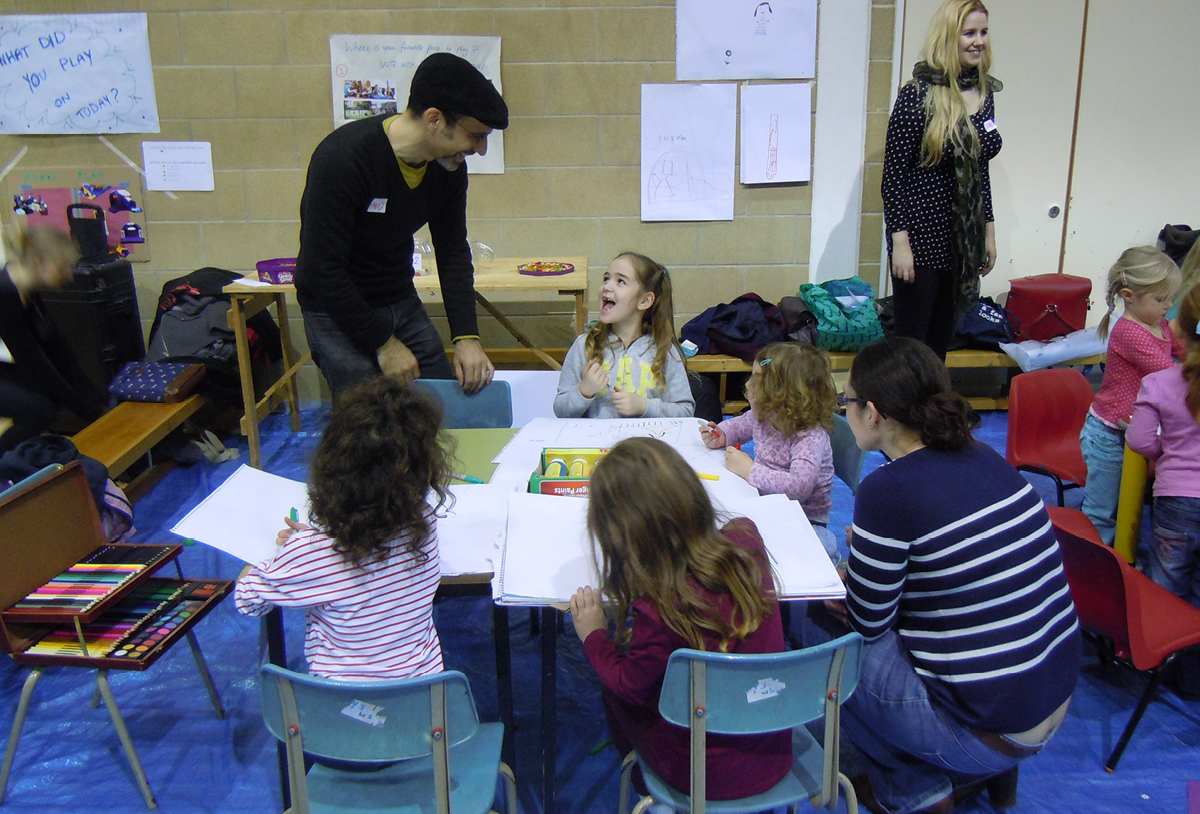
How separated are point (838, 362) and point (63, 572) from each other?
308cm

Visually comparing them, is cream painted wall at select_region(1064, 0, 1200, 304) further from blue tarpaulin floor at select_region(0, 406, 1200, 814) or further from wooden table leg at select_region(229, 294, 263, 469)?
wooden table leg at select_region(229, 294, 263, 469)

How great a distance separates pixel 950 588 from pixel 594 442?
2.86 ft

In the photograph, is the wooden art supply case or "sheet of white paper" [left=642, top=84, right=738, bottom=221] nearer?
the wooden art supply case

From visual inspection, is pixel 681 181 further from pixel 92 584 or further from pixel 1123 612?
pixel 92 584

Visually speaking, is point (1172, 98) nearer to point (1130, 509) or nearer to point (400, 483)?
point (1130, 509)

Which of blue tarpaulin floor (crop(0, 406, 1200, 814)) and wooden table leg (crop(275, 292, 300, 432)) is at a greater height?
wooden table leg (crop(275, 292, 300, 432))

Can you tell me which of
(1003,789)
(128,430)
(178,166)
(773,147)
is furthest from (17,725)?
(773,147)

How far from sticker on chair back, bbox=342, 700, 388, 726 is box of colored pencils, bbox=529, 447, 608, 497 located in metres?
0.63

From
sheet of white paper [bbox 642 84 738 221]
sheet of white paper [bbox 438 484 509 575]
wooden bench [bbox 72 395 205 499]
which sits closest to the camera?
sheet of white paper [bbox 438 484 509 575]

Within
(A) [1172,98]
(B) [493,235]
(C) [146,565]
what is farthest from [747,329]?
(C) [146,565]

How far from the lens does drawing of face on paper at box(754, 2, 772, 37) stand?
3879 mm

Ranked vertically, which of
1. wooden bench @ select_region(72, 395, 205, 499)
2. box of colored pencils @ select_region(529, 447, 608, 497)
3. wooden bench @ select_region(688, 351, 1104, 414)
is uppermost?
box of colored pencils @ select_region(529, 447, 608, 497)

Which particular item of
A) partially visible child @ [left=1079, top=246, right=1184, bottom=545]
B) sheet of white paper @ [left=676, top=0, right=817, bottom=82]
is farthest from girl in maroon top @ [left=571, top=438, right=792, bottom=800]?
sheet of white paper @ [left=676, top=0, right=817, bottom=82]

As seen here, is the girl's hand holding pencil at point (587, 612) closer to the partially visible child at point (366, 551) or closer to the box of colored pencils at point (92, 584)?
the partially visible child at point (366, 551)
